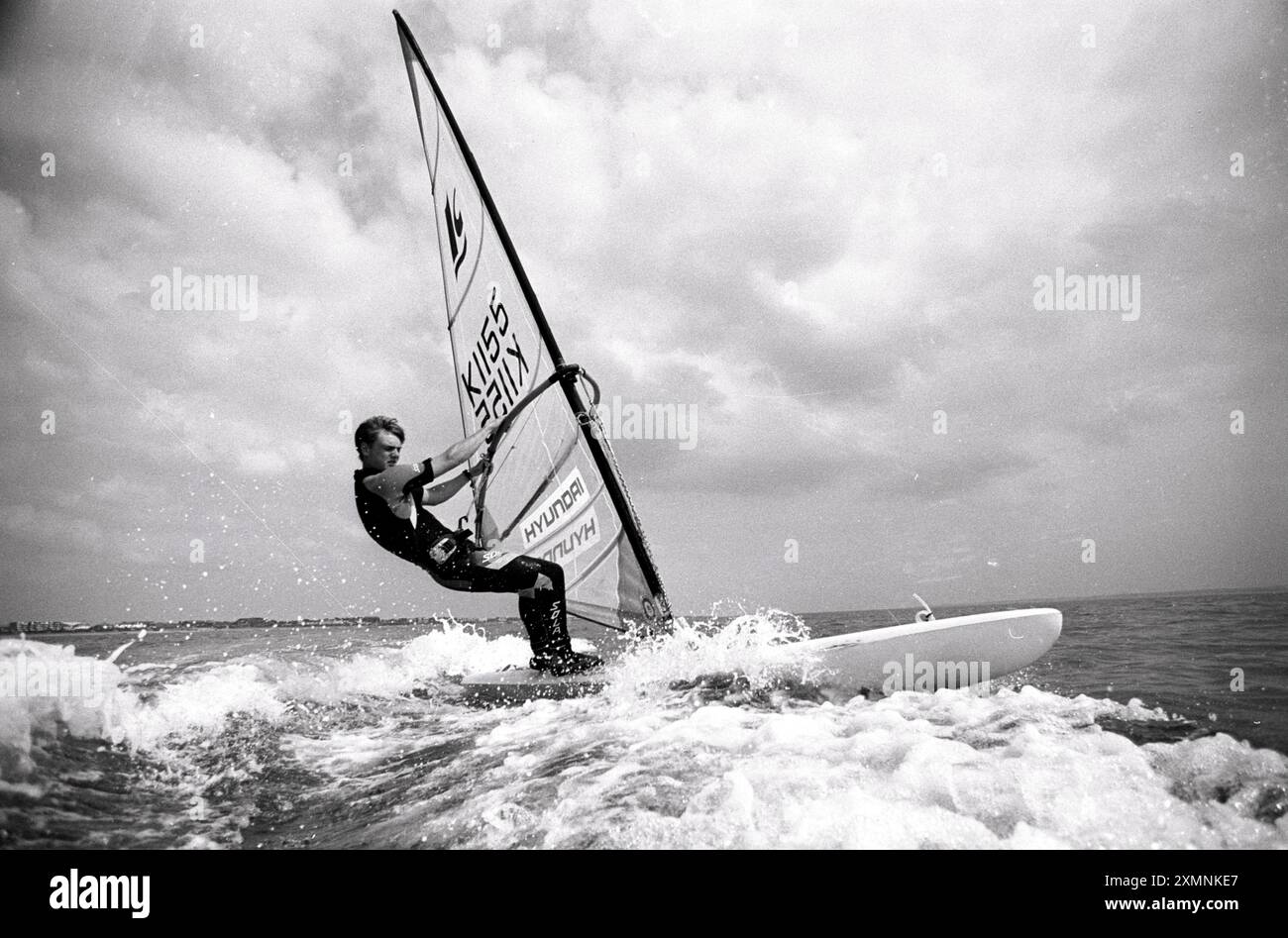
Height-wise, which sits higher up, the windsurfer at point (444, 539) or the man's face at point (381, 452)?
the man's face at point (381, 452)

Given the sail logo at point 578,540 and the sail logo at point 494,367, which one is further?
the sail logo at point 494,367

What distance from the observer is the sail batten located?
413 cm

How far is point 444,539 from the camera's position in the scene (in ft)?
12.1

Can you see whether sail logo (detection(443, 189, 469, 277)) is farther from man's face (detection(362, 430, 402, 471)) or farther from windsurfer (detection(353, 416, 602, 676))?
man's face (detection(362, 430, 402, 471))

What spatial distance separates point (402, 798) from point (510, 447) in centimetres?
246

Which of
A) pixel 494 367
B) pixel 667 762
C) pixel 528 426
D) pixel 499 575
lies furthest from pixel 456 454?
pixel 667 762

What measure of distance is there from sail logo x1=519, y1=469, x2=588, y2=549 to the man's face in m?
1.17

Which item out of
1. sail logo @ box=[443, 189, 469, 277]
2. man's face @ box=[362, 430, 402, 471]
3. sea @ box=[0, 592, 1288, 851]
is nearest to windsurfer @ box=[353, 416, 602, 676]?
man's face @ box=[362, 430, 402, 471]

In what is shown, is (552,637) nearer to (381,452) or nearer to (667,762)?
(381,452)

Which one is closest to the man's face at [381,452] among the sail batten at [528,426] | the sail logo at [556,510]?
the sail batten at [528,426]

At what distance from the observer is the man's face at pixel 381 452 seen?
340 cm

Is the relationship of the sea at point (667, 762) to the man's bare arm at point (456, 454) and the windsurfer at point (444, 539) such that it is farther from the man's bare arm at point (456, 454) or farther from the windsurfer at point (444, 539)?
the man's bare arm at point (456, 454)

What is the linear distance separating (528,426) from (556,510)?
0.59 metres

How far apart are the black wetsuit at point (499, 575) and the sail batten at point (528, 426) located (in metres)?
0.52
